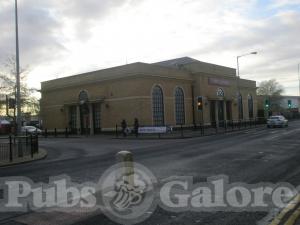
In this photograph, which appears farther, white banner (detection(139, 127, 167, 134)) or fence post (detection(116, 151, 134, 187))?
white banner (detection(139, 127, 167, 134))

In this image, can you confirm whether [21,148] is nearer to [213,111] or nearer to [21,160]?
[21,160]

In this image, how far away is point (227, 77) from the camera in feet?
169

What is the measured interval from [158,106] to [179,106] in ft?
13.2

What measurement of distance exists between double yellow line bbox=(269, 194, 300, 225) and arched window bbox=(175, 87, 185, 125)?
35.1 meters

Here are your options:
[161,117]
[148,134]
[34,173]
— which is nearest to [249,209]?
[34,173]

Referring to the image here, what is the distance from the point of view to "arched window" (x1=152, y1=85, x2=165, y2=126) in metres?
39.3

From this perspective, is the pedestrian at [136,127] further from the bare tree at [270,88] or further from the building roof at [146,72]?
the bare tree at [270,88]

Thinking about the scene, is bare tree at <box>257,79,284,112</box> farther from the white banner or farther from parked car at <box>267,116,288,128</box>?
the white banner

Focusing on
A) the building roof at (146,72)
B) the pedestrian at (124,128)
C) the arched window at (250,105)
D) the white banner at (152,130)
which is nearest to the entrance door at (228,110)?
the building roof at (146,72)

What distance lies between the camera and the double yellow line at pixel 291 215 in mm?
5973

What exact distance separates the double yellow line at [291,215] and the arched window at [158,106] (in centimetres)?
3200

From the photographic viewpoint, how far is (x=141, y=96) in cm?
3778

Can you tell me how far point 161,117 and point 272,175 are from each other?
29.5 meters
